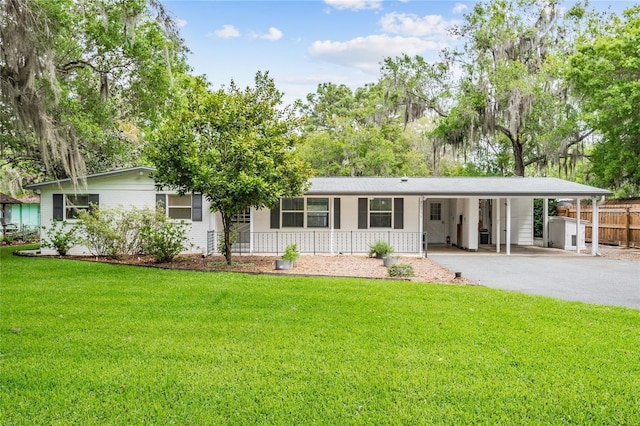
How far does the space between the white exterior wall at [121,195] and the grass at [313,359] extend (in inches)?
270

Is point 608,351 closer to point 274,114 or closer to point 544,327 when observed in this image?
point 544,327

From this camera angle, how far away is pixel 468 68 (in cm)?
2152

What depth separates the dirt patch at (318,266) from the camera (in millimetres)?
9656

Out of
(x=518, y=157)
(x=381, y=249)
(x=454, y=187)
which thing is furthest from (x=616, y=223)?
(x=381, y=249)

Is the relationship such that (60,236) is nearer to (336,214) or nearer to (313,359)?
(336,214)

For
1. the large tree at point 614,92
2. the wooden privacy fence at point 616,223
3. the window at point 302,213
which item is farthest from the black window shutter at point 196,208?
the wooden privacy fence at point 616,223

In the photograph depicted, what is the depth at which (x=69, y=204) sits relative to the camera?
1382 centimetres

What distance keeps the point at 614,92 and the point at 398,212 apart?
8.25 meters

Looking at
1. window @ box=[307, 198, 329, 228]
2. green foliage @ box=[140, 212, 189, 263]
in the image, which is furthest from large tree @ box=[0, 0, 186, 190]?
window @ box=[307, 198, 329, 228]

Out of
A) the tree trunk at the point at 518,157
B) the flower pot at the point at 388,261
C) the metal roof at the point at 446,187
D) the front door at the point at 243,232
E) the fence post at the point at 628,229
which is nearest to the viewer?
the flower pot at the point at 388,261

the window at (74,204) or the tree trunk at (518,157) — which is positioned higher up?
the tree trunk at (518,157)

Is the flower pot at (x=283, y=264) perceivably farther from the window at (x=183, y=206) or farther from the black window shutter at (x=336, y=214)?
the window at (x=183, y=206)

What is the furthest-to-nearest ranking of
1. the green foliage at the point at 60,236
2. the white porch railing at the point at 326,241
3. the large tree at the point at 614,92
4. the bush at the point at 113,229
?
the large tree at the point at 614,92, the white porch railing at the point at 326,241, the green foliage at the point at 60,236, the bush at the point at 113,229

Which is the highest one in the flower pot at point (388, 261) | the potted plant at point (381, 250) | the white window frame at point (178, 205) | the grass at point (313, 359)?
the white window frame at point (178, 205)
